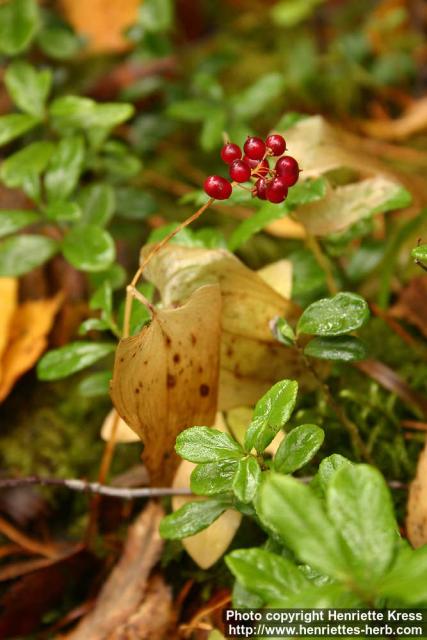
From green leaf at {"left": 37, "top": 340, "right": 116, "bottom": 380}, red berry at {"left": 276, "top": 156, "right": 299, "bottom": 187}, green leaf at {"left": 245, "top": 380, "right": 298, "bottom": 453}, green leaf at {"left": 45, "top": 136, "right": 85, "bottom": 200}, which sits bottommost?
green leaf at {"left": 37, "top": 340, "right": 116, "bottom": 380}

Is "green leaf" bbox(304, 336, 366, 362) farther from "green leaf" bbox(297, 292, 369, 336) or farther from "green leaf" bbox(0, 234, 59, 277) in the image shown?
"green leaf" bbox(0, 234, 59, 277)

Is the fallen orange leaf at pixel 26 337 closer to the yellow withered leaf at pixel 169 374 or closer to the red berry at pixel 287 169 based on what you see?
the yellow withered leaf at pixel 169 374

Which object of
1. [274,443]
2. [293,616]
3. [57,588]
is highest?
[293,616]

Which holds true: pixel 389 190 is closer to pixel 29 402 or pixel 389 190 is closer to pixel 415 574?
pixel 415 574

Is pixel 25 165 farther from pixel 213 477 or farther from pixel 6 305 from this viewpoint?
pixel 213 477

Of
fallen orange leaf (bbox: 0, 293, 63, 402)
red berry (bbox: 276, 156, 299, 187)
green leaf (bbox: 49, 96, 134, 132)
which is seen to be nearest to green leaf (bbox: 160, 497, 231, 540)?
red berry (bbox: 276, 156, 299, 187)

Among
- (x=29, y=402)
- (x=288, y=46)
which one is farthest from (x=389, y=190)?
(x=288, y=46)
